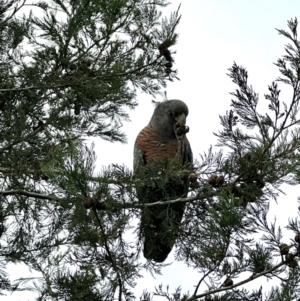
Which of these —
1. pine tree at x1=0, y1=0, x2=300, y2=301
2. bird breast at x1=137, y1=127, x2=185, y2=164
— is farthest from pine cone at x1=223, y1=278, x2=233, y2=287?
bird breast at x1=137, y1=127, x2=185, y2=164

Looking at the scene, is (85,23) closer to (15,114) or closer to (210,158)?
(15,114)

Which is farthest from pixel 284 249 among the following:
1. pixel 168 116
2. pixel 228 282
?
pixel 168 116

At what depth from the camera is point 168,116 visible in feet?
22.1

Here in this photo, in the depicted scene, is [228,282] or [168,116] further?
[168,116]

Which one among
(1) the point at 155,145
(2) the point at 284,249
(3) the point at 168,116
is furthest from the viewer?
(3) the point at 168,116

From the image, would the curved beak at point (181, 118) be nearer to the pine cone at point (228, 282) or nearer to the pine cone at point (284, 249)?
the pine cone at point (228, 282)

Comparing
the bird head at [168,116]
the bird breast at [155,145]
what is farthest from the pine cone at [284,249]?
the bird head at [168,116]

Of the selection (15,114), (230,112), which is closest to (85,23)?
(15,114)

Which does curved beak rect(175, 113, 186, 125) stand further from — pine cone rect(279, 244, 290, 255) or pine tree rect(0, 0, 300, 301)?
pine cone rect(279, 244, 290, 255)

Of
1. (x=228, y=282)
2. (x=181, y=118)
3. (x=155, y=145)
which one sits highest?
(x=181, y=118)

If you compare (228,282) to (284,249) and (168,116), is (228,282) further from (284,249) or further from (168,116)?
(168,116)

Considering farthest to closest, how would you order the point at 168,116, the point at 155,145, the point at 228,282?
the point at 168,116 < the point at 155,145 < the point at 228,282

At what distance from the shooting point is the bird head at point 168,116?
6544 millimetres

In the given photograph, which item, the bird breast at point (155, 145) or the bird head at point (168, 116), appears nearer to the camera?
the bird breast at point (155, 145)
